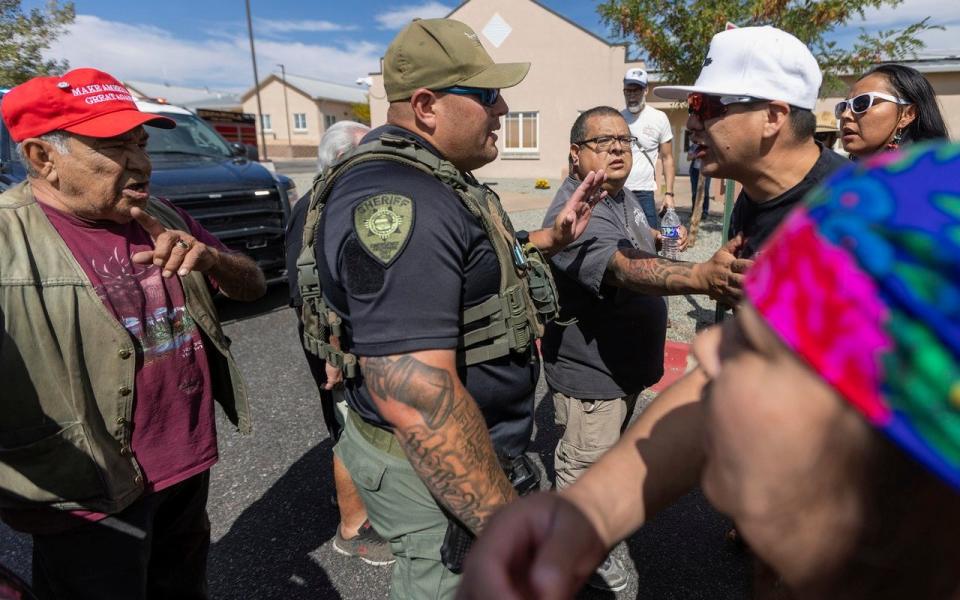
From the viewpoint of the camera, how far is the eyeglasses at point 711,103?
1.93 m

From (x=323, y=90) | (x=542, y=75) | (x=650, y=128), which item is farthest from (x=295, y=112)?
(x=650, y=128)

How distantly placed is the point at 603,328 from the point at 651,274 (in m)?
0.47

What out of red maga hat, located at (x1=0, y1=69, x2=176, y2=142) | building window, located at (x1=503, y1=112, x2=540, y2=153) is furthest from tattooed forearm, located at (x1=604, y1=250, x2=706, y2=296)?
building window, located at (x1=503, y1=112, x2=540, y2=153)

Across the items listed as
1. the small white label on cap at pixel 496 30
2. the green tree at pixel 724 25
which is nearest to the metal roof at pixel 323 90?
the small white label on cap at pixel 496 30

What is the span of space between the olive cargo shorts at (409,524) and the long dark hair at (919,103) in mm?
3415

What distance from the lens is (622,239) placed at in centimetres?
245

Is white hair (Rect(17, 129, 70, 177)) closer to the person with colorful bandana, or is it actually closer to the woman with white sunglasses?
the person with colorful bandana

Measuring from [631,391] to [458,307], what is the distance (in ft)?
4.99

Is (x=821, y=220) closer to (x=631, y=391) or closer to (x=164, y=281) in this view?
(x=164, y=281)

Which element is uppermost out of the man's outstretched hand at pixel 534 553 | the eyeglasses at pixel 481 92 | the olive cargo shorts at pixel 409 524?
the eyeglasses at pixel 481 92

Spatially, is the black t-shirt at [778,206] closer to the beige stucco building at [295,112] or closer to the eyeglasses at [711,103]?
the eyeglasses at [711,103]

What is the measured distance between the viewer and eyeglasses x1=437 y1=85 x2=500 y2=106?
1.75 m

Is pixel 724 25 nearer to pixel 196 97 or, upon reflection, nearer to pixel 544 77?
pixel 544 77

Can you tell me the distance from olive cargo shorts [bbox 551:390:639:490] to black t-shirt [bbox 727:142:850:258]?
0.98 m
